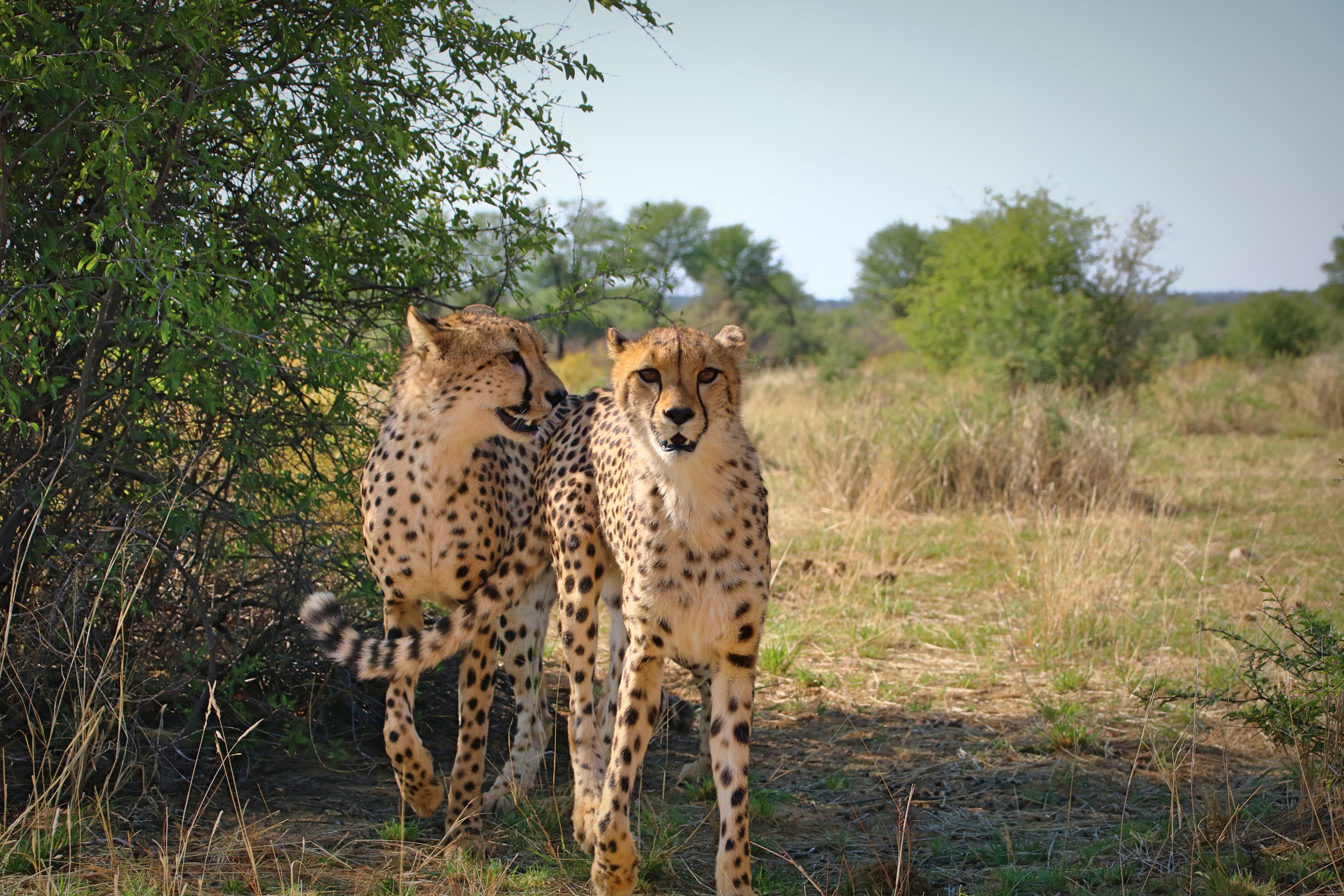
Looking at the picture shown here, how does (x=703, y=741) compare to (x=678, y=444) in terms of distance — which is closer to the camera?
(x=678, y=444)

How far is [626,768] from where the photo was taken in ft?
8.57

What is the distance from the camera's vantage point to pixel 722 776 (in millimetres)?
2592

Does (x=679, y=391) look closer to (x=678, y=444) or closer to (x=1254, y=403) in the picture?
(x=678, y=444)

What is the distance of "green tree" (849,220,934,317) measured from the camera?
1425 inches

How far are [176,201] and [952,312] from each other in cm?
1444

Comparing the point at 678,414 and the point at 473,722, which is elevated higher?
the point at 678,414

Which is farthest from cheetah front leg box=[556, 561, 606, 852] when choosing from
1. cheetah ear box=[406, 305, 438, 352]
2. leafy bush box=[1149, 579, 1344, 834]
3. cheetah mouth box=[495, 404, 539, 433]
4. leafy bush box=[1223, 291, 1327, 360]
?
leafy bush box=[1223, 291, 1327, 360]

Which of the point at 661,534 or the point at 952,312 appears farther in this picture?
the point at 952,312

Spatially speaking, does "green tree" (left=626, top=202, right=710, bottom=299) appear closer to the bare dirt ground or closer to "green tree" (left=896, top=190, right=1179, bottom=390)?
"green tree" (left=896, top=190, right=1179, bottom=390)

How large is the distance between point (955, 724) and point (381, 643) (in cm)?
226

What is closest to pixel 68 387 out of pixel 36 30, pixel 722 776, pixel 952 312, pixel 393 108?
pixel 36 30

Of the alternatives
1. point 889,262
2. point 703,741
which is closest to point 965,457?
point 703,741

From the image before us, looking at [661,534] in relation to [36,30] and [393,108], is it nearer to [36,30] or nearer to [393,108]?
[393,108]

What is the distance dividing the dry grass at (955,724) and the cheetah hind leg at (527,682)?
0.09m
